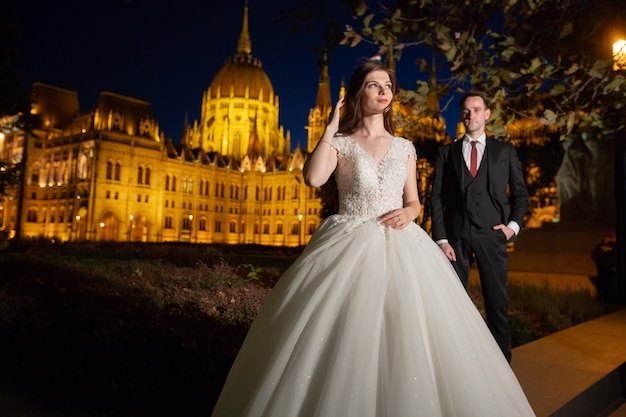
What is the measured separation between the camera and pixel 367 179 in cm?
285

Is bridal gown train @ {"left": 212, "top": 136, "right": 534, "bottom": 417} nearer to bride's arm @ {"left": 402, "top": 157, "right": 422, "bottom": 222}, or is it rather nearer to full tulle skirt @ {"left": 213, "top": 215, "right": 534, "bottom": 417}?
full tulle skirt @ {"left": 213, "top": 215, "right": 534, "bottom": 417}

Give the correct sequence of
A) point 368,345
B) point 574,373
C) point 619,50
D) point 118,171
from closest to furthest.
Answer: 1. point 368,345
2. point 574,373
3. point 619,50
4. point 118,171

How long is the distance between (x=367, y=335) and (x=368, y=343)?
0.12 ft

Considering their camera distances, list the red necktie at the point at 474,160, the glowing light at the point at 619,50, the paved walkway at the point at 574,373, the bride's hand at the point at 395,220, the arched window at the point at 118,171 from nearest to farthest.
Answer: the bride's hand at the point at 395,220 < the paved walkway at the point at 574,373 < the red necktie at the point at 474,160 < the glowing light at the point at 619,50 < the arched window at the point at 118,171

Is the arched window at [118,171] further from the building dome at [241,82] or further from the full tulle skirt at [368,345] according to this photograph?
the full tulle skirt at [368,345]

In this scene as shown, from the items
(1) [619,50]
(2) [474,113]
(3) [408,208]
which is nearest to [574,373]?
(2) [474,113]

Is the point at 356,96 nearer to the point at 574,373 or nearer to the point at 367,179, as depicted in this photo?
the point at 367,179

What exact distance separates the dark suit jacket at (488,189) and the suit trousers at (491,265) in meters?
0.08

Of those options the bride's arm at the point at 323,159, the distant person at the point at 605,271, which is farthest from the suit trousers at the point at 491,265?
the distant person at the point at 605,271

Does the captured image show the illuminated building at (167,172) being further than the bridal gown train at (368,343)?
Yes

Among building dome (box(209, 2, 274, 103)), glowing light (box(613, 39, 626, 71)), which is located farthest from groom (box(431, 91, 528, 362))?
building dome (box(209, 2, 274, 103))

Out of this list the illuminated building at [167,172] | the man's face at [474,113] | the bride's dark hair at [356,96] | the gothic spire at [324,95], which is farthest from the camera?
the gothic spire at [324,95]

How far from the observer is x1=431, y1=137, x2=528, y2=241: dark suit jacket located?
3893 mm

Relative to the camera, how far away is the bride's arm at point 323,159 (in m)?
2.80
